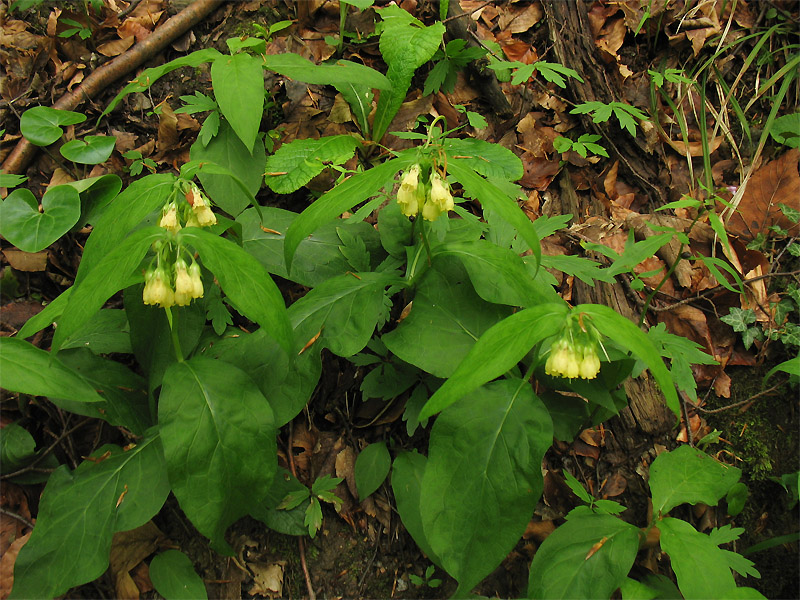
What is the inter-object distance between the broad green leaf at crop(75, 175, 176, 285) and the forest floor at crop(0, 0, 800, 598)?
113 cm

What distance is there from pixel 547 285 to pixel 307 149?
62.1 inches

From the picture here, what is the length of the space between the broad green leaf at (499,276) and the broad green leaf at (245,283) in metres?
0.87

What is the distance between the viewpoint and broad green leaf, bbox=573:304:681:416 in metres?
1.57

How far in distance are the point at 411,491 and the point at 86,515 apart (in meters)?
1.34

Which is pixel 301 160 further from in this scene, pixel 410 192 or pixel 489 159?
pixel 410 192

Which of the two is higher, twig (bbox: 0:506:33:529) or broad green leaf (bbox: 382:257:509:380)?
broad green leaf (bbox: 382:257:509:380)

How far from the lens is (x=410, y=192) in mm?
1923

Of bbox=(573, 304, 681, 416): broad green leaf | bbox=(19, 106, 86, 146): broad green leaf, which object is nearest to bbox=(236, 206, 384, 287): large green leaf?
bbox=(19, 106, 86, 146): broad green leaf

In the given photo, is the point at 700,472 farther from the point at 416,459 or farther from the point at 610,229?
the point at 610,229

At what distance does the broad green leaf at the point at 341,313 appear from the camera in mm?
2186

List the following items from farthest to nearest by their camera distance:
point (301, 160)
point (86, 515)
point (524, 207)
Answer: point (524, 207), point (301, 160), point (86, 515)

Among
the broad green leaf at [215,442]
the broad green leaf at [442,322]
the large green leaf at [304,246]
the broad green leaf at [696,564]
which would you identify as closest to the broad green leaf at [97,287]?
the broad green leaf at [215,442]

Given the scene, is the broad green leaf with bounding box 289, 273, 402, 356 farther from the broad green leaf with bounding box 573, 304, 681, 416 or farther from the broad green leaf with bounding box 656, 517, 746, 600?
the broad green leaf with bounding box 656, 517, 746, 600

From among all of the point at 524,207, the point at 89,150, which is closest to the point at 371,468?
the point at 524,207
